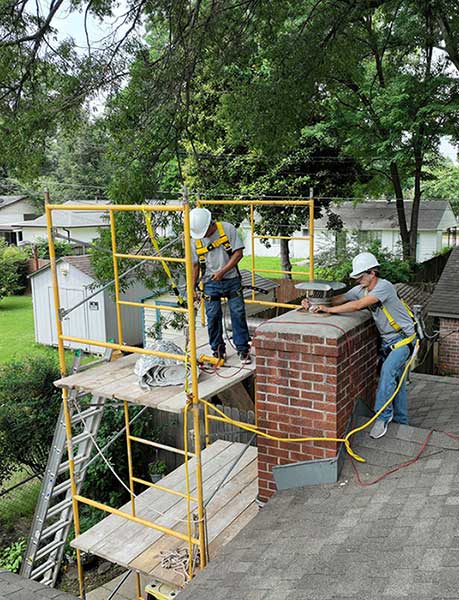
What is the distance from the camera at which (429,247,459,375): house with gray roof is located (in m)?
16.8

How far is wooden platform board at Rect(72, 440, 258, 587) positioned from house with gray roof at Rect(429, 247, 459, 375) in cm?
1147

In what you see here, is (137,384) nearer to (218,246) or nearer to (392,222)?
(218,246)

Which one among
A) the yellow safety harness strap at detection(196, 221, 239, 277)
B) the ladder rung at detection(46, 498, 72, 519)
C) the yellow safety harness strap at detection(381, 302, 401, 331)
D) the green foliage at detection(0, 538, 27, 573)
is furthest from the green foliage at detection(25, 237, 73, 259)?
the yellow safety harness strap at detection(381, 302, 401, 331)

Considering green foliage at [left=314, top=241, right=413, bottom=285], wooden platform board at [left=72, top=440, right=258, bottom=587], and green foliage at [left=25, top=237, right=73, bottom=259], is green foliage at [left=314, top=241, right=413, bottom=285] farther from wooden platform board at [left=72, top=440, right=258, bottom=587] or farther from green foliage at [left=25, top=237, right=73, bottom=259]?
wooden platform board at [left=72, top=440, right=258, bottom=587]

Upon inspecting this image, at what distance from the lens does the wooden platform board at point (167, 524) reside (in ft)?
18.2

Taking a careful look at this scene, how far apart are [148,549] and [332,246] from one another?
88.5 feet

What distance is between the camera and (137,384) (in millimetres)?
5750

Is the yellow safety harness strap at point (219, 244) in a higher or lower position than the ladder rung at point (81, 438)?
higher

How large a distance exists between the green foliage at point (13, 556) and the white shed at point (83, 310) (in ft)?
38.7

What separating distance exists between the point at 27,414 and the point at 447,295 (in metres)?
12.6

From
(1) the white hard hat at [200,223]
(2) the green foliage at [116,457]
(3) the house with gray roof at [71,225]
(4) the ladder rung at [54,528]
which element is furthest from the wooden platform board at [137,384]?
(3) the house with gray roof at [71,225]

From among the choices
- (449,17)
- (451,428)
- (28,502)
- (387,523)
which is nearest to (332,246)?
(449,17)

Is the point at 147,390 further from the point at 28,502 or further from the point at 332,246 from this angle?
the point at 332,246

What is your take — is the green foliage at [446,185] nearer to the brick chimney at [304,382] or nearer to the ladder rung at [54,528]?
the ladder rung at [54,528]
